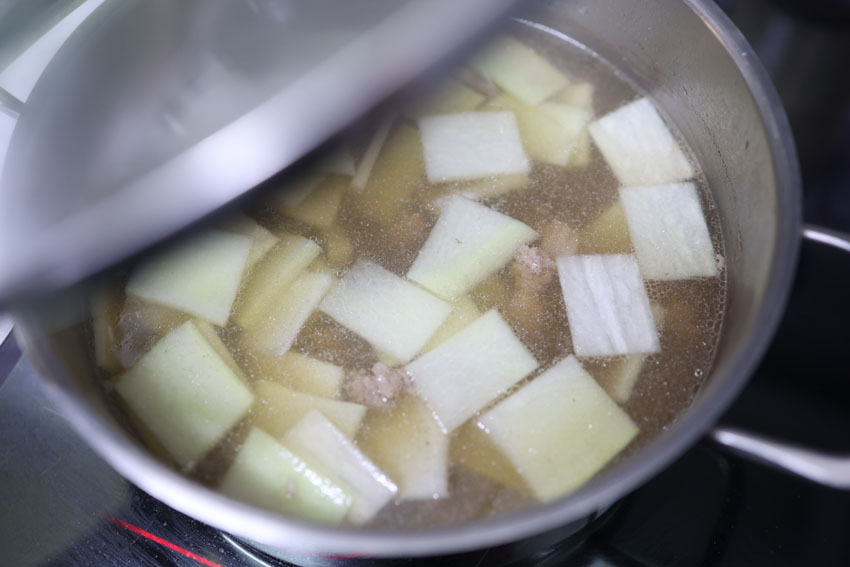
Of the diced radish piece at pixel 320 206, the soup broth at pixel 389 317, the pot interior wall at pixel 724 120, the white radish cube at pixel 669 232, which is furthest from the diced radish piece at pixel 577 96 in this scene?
the diced radish piece at pixel 320 206

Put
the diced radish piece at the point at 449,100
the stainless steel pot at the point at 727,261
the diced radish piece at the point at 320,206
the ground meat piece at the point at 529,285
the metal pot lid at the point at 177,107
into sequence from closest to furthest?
the stainless steel pot at the point at 727,261 < the metal pot lid at the point at 177,107 < the ground meat piece at the point at 529,285 < the diced radish piece at the point at 320,206 < the diced radish piece at the point at 449,100

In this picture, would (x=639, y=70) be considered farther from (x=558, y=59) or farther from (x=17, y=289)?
(x=17, y=289)

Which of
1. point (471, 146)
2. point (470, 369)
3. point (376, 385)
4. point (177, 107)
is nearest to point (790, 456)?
point (470, 369)

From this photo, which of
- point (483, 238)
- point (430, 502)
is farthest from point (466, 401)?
point (483, 238)

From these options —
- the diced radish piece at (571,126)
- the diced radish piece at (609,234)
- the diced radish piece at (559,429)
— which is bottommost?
the diced radish piece at (559,429)

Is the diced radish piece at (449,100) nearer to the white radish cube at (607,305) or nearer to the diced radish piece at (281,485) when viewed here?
the white radish cube at (607,305)

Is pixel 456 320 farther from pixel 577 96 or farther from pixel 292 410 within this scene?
pixel 577 96
